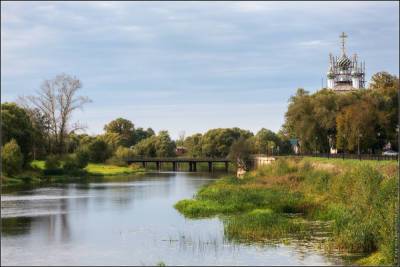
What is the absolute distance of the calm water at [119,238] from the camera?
32344mm

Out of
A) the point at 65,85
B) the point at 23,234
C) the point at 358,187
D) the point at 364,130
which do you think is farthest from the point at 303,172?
the point at 65,85

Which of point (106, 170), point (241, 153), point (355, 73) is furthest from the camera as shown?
point (355, 73)

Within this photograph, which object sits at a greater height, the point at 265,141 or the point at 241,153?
the point at 265,141

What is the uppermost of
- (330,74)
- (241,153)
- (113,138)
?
(330,74)

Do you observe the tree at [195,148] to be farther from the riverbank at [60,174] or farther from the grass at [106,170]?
the grass at [106,170]

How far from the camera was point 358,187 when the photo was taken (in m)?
39.5

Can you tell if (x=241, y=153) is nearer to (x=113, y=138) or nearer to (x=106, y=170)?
(x=106, y=170)

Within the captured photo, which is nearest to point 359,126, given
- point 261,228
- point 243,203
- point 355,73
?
point 243,203

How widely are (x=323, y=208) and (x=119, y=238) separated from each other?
55.8 feet

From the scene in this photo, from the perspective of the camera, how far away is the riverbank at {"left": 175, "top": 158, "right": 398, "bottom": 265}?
1268 inches

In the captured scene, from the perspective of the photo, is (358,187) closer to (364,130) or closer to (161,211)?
(161,211)

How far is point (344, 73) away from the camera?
138750 millimetres

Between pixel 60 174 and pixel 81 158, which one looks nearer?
pixel 60 174

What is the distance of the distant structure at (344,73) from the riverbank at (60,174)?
153ft
